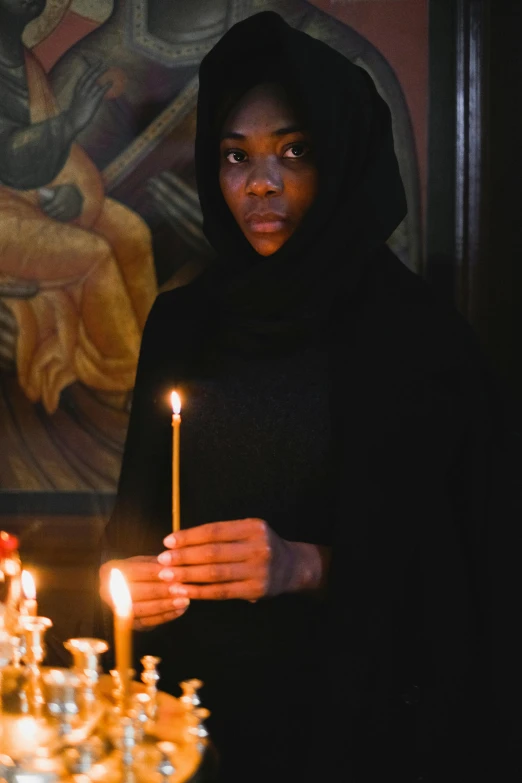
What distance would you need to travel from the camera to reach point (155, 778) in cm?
70

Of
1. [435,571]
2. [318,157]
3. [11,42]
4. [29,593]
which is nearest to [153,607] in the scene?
[29,593]

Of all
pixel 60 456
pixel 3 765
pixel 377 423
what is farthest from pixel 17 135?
pixel 3 765

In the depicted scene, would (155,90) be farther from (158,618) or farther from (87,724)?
(87,724)

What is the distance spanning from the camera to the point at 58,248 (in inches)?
72.9

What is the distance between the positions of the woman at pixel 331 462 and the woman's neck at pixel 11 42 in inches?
21.5

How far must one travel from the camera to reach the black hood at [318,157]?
137 cm

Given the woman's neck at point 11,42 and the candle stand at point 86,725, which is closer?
the candle stand at point 86,725

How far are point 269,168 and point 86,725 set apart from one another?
37.5 inches

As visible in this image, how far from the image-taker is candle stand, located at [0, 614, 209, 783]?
0.70m

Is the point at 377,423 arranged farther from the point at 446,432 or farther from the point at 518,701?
the point at 518,701

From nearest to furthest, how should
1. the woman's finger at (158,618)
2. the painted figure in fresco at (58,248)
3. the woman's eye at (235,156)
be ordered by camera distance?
the woman's finger at (158,618), the woman's eye at (235,156), the painted figure in fresco at (58,248)

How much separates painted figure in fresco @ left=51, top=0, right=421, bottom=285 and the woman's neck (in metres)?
0.09

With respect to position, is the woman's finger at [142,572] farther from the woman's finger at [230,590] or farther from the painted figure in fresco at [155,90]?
the painted figure in fresco at [155,90]

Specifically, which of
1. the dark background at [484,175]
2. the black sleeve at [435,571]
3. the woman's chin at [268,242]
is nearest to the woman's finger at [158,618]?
the black sleeve at [435,571]
